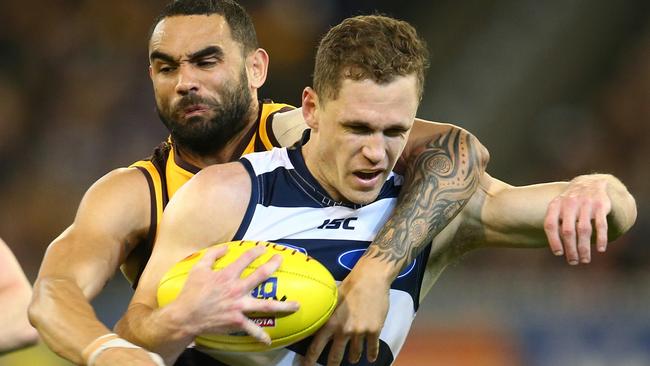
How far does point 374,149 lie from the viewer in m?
3.37

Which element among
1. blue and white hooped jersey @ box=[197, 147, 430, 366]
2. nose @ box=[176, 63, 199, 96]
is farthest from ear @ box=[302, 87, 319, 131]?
nose @ box=[176, 63, 199, 96]

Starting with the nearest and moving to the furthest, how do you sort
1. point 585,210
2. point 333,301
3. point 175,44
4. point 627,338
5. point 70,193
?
point 333,301
point 585,210
point 175,44
point 627,338
point 70,193

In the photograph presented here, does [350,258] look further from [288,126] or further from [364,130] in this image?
[288,126]

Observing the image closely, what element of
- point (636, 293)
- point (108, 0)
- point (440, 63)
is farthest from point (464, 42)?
point (636, 293)

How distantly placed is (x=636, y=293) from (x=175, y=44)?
384 cm

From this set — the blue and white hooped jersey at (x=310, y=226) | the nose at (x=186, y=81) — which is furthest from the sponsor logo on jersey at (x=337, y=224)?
the nose at (x=186, y=81)

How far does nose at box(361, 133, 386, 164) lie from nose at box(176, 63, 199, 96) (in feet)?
3.01

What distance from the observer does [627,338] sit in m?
6.79

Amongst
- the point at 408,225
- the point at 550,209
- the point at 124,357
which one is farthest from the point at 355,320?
the point at 550,209

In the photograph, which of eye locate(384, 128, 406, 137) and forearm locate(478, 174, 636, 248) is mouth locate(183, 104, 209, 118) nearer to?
eye locate(384, 128, 406, 137)

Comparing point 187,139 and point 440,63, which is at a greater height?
point 187,139

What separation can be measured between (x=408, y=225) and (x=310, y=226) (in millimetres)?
305

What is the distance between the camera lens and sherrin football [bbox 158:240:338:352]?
3.12 meters

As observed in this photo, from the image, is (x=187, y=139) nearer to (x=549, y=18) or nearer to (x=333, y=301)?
(x=333, y=301)
